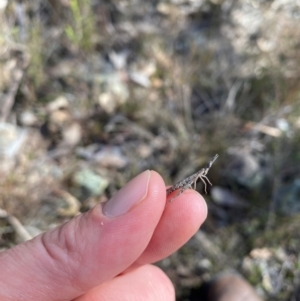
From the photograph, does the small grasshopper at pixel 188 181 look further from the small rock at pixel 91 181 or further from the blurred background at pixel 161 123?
the small rock at pixel 91 181

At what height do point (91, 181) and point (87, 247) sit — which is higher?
point (87, 247)

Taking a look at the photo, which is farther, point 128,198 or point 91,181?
point 91,181

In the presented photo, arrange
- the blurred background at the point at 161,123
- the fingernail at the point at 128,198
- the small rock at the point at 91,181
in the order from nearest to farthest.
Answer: the fingernail at the point at 128,198, the blurred background at the point at 161,123, the small rock at the point at 91,181

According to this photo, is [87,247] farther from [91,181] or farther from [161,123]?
[161,123]

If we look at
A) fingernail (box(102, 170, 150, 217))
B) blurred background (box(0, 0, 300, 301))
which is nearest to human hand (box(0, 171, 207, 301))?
fingernail (box(102, 170, 150, 217))

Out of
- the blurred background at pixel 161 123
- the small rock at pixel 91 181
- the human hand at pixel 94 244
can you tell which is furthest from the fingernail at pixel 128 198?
the small rock at pixel 91 181

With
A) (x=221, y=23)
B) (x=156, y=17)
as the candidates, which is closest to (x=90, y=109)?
(x=156, y=17)

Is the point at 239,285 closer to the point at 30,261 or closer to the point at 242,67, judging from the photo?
→ the point at 30,261

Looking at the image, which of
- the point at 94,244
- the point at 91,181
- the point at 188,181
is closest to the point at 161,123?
the point at 91,181
